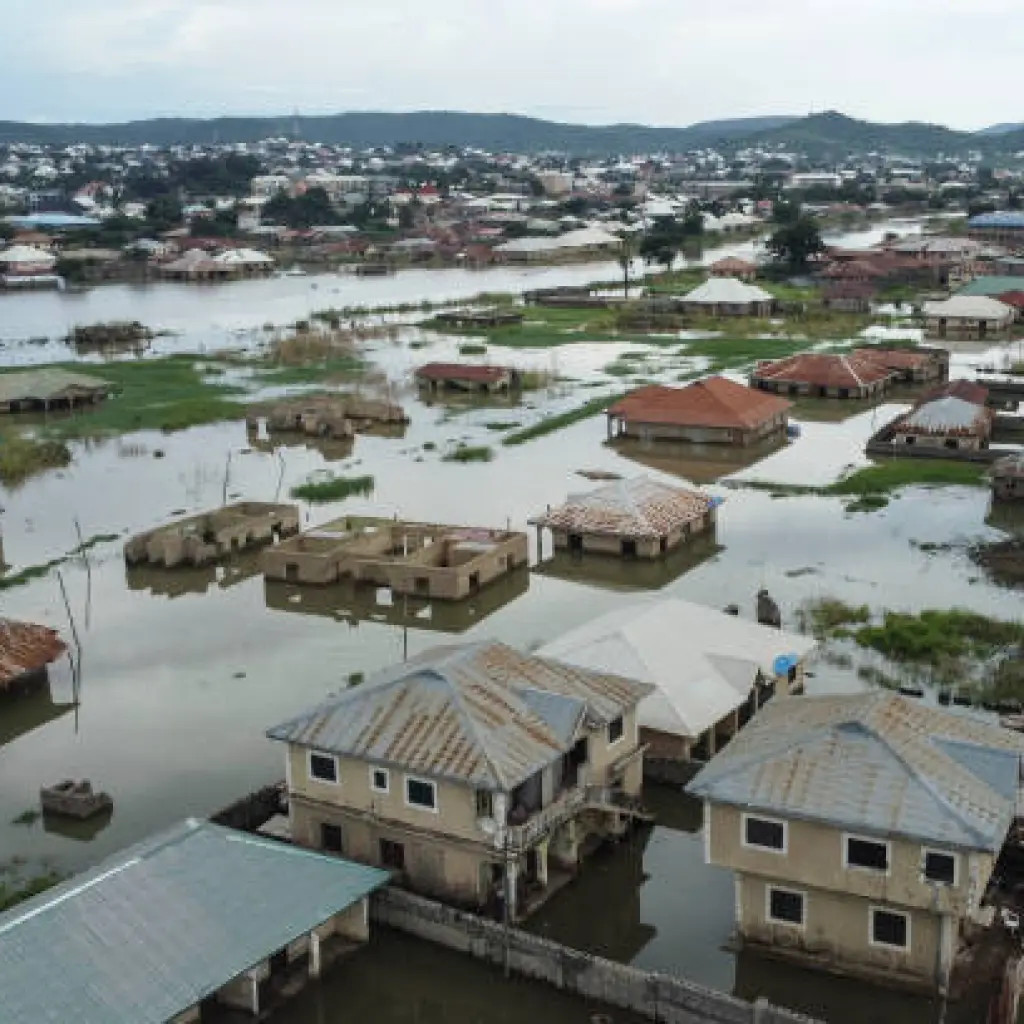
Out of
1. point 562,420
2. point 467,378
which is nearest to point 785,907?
point 562,420

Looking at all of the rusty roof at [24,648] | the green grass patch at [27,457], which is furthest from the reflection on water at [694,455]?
the rusty roof at [24,648]

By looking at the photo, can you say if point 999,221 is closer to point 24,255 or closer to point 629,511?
point 24,255

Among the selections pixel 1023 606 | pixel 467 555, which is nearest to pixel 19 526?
pixel 467 555

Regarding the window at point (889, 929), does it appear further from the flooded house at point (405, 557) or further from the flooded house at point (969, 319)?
the flooded house at point (969, 319)

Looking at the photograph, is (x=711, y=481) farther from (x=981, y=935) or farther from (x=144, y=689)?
(x=981, y=935)

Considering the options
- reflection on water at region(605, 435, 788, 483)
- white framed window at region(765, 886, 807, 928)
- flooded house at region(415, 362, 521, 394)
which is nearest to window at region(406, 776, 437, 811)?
white framed window at region(765, 886, 807, 928)

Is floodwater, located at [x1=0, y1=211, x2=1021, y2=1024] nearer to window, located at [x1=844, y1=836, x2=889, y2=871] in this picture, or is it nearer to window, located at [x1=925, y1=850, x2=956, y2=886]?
window, located at [x1=844, y1=836, x2=889, y2=871]
